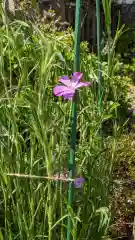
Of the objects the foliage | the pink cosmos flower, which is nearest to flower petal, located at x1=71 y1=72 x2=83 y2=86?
the pink cosmos flower

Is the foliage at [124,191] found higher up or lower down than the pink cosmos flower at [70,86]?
lower down

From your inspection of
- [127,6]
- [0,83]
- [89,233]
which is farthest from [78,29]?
[127,6]

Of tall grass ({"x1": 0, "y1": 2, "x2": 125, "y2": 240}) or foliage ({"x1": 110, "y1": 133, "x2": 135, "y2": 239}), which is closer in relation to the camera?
tall grass ({"x1": 0, "y1": 2, "x2": 125, "y2": 240})

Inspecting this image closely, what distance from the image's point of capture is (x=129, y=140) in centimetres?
344

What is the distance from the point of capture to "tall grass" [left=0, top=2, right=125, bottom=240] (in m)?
1.44

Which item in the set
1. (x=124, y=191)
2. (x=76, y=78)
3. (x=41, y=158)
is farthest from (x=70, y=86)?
(x=124, y=191)

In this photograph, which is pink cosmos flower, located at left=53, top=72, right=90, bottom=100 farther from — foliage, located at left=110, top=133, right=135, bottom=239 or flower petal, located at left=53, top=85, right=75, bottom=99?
foliage, located at left=110, top=133, right=135, bottom=239

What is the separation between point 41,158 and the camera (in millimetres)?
1518

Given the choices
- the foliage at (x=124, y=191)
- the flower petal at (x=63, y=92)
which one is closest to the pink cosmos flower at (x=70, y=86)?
the flower petal at (x=63, y=92)

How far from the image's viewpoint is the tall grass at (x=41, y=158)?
144cm

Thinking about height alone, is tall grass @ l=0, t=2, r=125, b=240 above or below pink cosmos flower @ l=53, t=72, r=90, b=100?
below

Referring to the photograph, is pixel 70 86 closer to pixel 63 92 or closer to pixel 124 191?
pixel 63 92

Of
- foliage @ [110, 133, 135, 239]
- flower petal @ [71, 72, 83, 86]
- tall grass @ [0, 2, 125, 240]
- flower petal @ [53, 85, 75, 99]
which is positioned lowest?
foliage @ [110, 133, 135, 239]

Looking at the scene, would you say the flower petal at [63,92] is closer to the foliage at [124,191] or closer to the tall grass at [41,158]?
the tall grass at [41,158]
